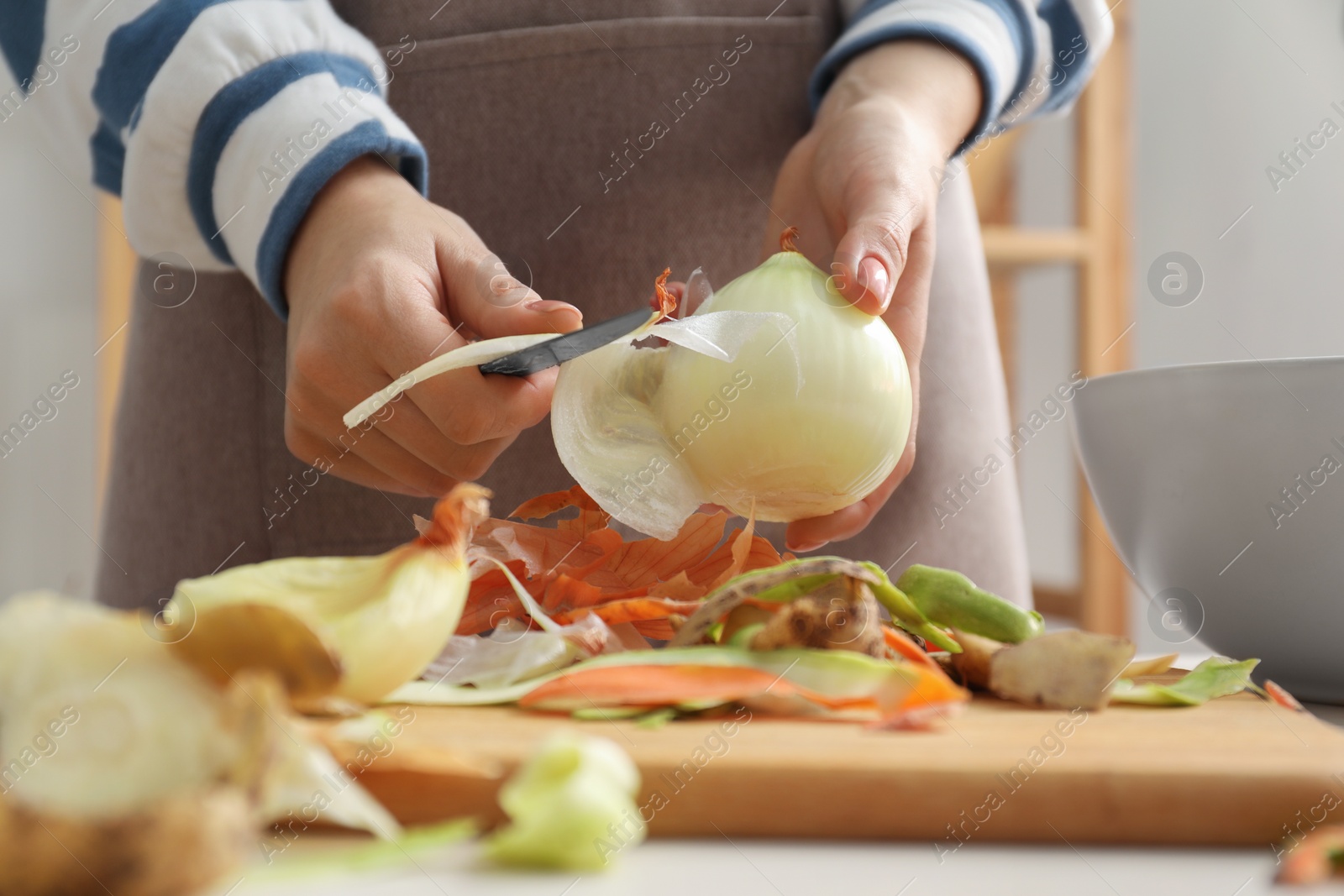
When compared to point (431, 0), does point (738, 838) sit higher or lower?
lower

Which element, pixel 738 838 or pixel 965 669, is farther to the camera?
pixel 965 669

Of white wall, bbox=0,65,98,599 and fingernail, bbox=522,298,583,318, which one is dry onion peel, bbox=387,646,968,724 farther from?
white wall, bbox=0,65,98,599

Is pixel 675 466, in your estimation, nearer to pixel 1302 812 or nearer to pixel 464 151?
pixel 1302 812

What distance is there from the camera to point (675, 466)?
1.75ft

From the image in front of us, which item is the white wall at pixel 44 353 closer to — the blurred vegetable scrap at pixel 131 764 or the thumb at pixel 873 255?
the thumb at pixel 873 255

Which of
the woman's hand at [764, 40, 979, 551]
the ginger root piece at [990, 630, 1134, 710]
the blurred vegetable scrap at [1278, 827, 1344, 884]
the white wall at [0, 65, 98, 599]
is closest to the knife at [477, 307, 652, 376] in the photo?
the woman's hand at [764, 40, 979, 551]

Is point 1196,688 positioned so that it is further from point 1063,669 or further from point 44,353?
point 44,353

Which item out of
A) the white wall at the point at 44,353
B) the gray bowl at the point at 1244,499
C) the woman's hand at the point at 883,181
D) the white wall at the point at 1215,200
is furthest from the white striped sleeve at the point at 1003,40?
the white wall at the point at 44,353

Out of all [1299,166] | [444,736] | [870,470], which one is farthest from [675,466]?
[1299,166]

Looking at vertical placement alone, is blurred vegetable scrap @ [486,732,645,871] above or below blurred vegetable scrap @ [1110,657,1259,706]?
above

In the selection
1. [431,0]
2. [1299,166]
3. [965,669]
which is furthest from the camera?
[1299,166]

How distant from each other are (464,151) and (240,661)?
652mm

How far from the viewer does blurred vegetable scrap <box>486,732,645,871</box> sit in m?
0.26

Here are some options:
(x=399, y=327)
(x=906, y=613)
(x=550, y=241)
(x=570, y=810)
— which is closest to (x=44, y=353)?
(x=550, y=241)
